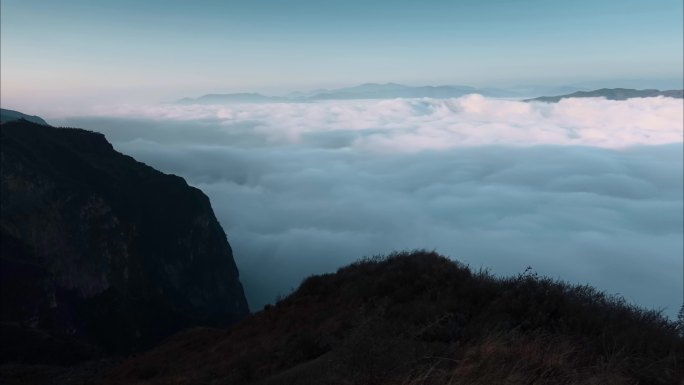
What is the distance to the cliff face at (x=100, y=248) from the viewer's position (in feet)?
245

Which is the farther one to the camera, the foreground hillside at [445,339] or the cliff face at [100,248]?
the cliff face at [100,248]

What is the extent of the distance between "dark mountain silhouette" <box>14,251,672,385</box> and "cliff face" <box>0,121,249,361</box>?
152 feet

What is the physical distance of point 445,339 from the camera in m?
6.84

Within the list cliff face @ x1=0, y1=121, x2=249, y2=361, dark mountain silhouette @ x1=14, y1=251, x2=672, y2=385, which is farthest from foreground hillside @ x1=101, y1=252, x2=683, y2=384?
cliff face @ x1=0, y1=121, x2=249, y2=361

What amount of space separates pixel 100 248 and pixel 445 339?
10137cm

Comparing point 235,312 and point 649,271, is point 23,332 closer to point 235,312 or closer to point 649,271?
point 235,312

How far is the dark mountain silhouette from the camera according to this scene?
15.5 feet

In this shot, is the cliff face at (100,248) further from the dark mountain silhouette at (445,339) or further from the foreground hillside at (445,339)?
the dark mountain silhouette at (445,339)

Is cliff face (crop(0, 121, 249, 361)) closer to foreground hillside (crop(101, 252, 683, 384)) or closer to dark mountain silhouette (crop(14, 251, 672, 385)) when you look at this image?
foreground hillside (crop(101, 252, 683, 384))

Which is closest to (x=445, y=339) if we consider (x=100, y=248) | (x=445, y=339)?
(x=445, y=339)

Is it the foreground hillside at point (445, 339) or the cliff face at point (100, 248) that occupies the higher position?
the foreground hillside at point (445, 339)

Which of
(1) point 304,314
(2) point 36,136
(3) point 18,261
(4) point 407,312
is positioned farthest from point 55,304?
(4) point 407,312

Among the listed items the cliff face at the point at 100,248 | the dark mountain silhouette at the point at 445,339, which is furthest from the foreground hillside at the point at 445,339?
the cliff face at the point at 100,248

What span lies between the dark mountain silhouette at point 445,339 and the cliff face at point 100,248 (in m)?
46.2
